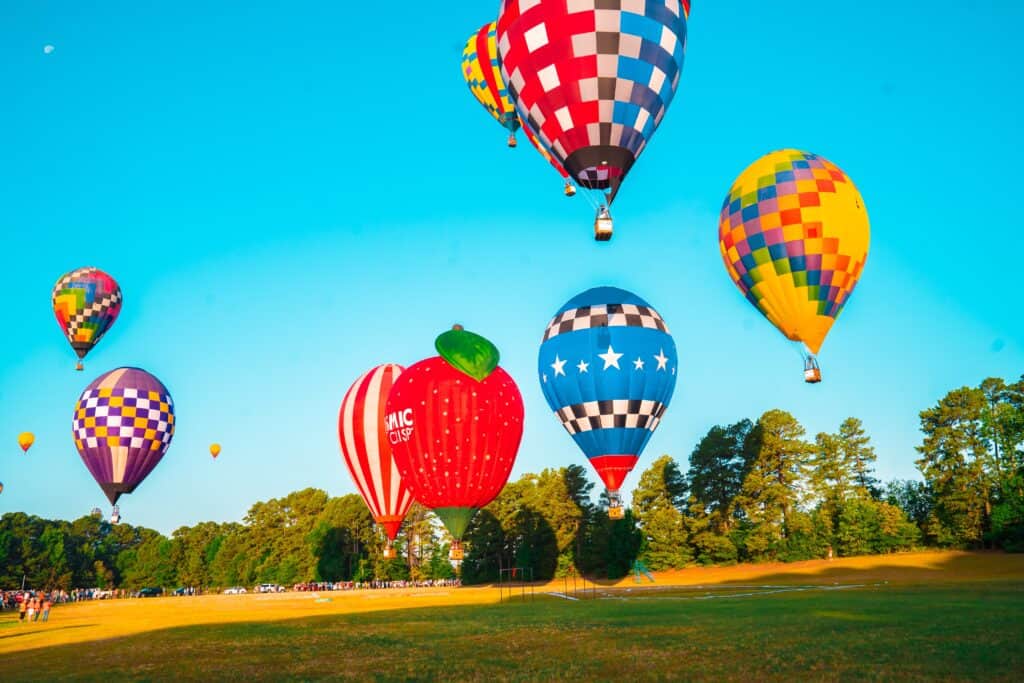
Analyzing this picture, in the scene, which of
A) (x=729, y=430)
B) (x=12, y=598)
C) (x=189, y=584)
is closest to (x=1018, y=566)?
(x=729, y=430)

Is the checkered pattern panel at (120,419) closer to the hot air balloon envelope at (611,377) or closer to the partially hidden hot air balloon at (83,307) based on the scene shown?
the partially hidden hot air balloon at (83,307)

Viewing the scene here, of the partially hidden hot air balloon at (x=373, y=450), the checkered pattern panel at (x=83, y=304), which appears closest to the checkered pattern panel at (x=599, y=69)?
the partially hidden hot air balloon at (x=373, y=450)

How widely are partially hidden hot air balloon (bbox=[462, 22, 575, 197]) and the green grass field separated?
15.0 meters

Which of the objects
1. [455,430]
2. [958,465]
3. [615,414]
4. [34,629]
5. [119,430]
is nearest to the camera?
[615,414]

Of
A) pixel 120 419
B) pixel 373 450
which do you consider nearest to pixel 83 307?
pixel 120 419

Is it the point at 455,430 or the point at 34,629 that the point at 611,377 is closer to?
the point at 455,430

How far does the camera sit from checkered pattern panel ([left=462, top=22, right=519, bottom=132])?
101ft

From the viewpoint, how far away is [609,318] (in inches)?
1240

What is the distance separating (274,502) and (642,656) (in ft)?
313

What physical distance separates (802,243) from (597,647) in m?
17.1

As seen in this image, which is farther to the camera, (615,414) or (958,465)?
(958,465)

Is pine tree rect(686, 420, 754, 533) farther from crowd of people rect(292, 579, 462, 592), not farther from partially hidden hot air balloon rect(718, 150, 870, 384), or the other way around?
partially hidden hot air balloon rect(718, 150, 870, 384)

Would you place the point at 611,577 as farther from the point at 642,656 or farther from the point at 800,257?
the point at 642,656

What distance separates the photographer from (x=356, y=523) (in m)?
91.8
